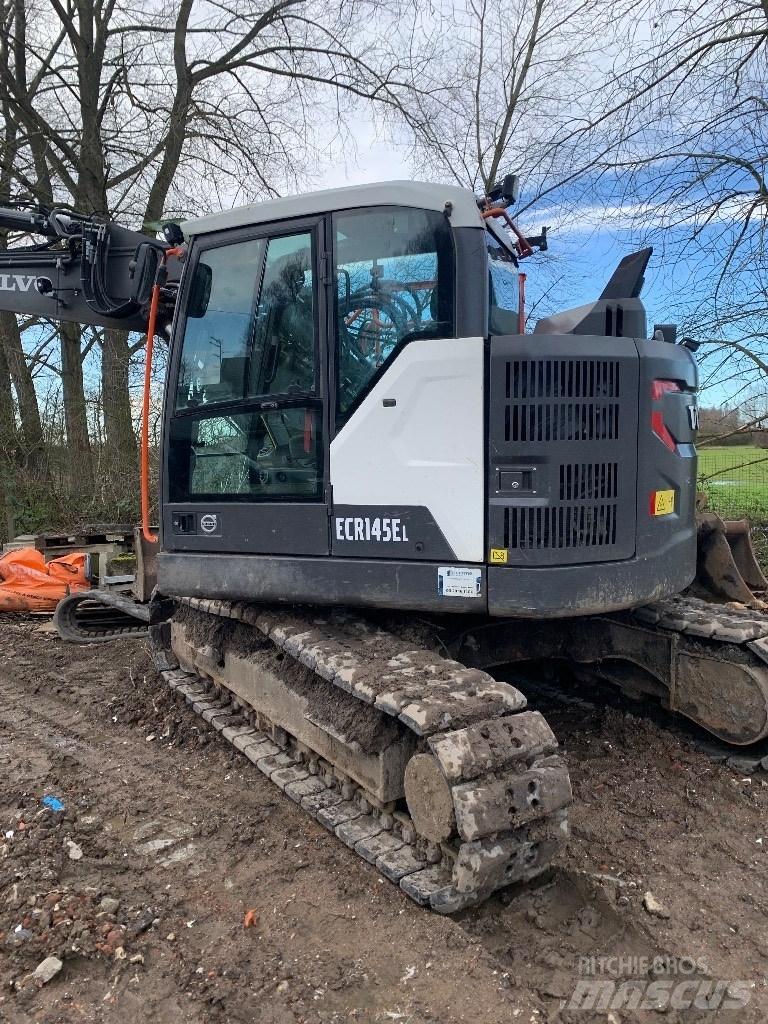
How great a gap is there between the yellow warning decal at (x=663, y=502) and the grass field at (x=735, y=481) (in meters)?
6.41

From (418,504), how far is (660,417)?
1243 mm

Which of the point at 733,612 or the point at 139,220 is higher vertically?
the point at 139,220

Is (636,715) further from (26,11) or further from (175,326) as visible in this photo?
(26,11)

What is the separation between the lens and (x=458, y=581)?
3.49 m

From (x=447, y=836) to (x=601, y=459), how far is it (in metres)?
1.71

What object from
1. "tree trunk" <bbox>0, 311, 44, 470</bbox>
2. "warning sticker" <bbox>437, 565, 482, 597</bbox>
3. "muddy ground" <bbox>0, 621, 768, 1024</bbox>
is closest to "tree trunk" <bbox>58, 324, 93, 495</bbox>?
"tree trunk" <bbox>0, 311, 44, 470</bbox>

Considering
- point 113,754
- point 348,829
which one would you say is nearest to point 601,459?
point 348,829

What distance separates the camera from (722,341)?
30.0ft

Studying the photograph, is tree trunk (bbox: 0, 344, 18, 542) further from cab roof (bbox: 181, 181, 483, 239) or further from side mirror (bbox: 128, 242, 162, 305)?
cab roof (bbox: 181, 181, 483, 239)

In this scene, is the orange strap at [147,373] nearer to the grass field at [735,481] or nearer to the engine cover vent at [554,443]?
the engine cover vent at [554,443]

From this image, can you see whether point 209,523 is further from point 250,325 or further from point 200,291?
point 200,291

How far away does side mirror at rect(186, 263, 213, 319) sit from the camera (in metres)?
4.08

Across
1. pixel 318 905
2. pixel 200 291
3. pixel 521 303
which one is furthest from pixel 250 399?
pixel 318 905

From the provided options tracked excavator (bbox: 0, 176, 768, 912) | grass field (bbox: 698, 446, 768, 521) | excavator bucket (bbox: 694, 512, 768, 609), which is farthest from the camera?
grass field (bbox: 698, 446, 768, 521)
